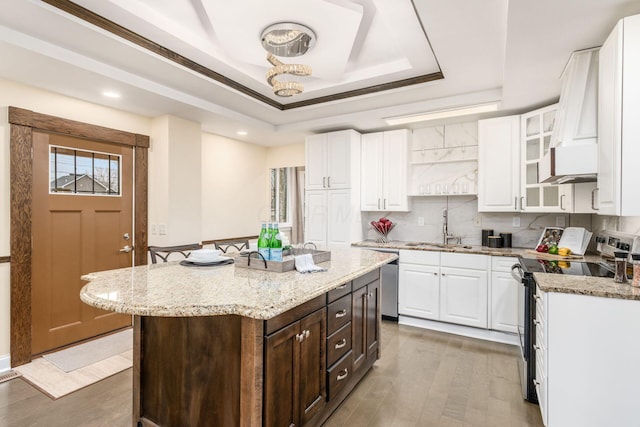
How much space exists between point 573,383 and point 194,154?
13.1 feet

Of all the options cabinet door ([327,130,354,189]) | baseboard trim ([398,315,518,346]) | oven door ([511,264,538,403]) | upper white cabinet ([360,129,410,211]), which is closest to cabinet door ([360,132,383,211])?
upper white cabinet ([360,129,410,211])

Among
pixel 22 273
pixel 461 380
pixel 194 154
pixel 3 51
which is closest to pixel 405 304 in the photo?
pixel 461 380

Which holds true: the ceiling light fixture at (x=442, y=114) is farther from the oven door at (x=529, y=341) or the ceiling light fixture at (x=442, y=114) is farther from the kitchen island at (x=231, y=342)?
the kitchen island at (x=231, y=342)

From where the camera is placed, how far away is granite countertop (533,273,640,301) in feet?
5.83

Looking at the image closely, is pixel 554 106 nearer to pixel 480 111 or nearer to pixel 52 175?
pixel 480 111

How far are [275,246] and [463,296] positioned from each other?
2.45 m

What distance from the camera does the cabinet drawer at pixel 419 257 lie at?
378 centimetres

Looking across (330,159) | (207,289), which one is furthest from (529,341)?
(330,159)

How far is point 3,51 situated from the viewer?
7.48ft

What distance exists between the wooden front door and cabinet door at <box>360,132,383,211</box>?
2.87 metres

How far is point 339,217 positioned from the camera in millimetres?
4453

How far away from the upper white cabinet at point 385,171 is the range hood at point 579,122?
6.53 ft

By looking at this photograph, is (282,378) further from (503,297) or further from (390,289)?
(503,297)

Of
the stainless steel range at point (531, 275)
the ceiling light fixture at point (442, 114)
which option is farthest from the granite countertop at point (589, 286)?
the ceiling light fixture at point (442, 114)
